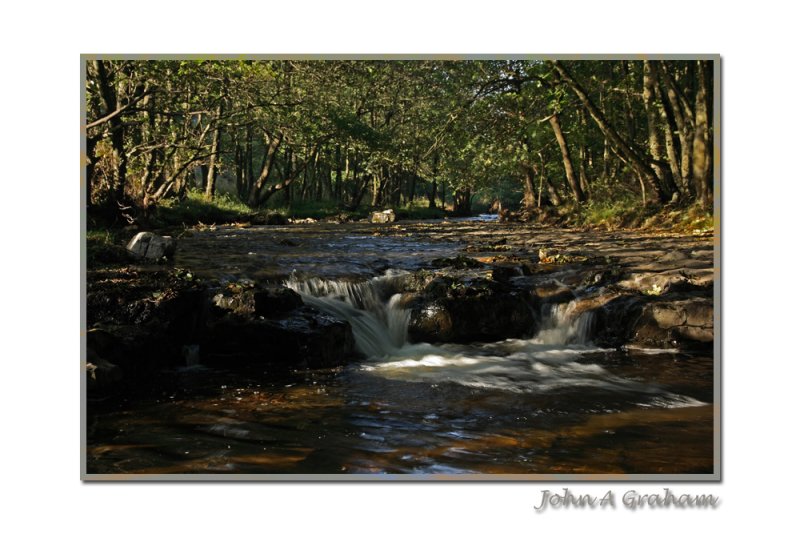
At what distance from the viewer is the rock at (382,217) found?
923 centimetres

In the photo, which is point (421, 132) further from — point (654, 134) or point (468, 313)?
point (654, 134)

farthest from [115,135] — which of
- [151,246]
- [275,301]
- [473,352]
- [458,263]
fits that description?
[473,352]

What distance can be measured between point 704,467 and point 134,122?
608 cm

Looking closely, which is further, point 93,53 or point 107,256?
point 107,256

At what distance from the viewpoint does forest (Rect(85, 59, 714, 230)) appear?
597 centimetres

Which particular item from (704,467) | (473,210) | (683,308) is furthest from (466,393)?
(473,210)

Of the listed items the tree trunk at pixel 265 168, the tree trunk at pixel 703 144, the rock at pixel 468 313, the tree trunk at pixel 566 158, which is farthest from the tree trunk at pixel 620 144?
the tree trunk at pixel 265 168

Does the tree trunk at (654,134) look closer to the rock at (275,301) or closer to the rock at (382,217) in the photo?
the rock at (382,217)

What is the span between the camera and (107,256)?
5.82 metres

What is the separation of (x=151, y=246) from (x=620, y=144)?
20.4ft

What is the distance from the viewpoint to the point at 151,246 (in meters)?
6.84

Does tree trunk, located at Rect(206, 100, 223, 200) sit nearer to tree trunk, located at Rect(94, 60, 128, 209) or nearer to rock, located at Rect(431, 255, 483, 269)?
tree trunk, located at Rect(94, 60, 128, 209)
